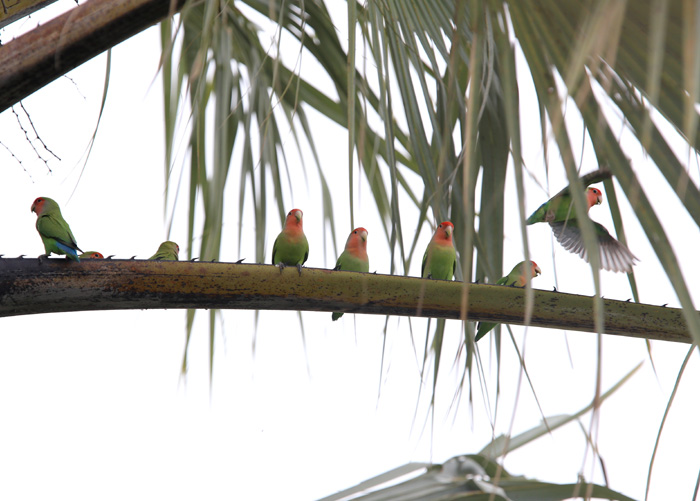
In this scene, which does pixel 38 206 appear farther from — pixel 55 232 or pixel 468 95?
pixel 468 95

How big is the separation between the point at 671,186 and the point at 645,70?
13 centimetres

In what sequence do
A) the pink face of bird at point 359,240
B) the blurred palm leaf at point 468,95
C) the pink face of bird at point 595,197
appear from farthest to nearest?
1. the pink face of bird at point 359,240
2. the pink face of bird at point 595,197
3. the blurred palm leaf at point 468,95

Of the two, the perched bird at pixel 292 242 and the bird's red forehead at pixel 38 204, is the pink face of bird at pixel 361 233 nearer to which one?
the perched bird at pixel 292 242

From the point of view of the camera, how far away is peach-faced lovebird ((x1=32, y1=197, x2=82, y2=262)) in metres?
1.82

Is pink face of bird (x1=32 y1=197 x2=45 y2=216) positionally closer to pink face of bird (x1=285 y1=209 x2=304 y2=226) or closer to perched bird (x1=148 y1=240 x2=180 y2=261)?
perched bird (x1=148 y1=240 x2=180 y2=261)

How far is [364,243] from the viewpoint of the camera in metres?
2.51

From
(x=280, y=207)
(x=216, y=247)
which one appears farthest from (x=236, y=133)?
(x=216, y=247)

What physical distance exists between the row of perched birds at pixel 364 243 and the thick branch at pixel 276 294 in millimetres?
653

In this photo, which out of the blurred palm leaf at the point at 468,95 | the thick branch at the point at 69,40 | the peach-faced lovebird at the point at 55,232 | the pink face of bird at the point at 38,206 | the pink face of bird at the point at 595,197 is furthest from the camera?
the pink face of bird at the point at 595,197

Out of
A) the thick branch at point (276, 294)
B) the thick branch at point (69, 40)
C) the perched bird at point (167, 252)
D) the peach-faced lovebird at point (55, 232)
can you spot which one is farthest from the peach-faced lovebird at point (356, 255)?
the thick branch at point (69, 40)

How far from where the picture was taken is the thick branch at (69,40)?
1.09 meters

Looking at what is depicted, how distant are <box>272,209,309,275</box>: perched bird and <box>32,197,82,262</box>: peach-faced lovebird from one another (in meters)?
0.79

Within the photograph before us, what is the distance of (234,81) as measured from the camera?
208 centimetres

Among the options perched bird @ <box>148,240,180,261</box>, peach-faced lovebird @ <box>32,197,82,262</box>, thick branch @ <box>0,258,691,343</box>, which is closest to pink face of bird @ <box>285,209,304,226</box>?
perched bird @ <box>148,240,180,261</box>
